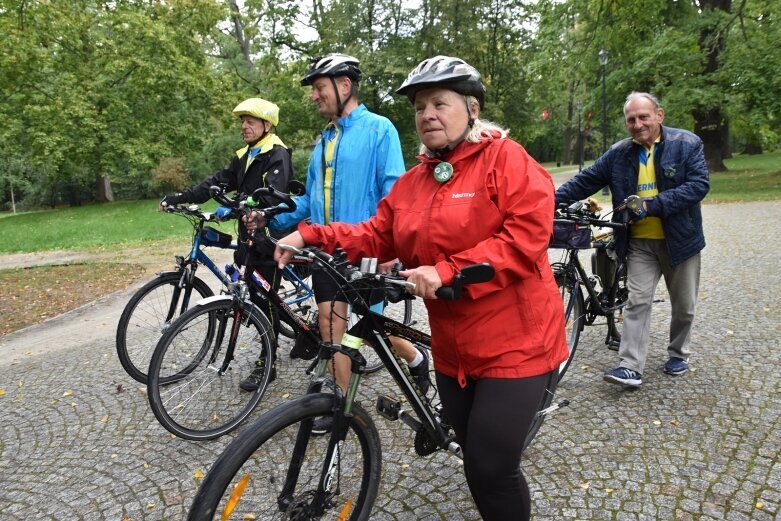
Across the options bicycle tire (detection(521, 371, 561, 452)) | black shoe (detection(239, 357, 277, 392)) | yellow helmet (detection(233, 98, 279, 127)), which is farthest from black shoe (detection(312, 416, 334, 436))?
yellow helmet (detection(233, 98, 279, 127))

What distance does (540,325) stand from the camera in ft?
6.70

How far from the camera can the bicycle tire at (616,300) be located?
447 cm

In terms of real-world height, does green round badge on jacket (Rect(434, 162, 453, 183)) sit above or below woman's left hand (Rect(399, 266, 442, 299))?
above

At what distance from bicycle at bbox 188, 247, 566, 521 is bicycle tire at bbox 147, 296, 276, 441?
4.86 feet

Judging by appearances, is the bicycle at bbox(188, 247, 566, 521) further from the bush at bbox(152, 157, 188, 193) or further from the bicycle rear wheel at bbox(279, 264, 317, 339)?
the bush at bbox(152, 157, 188, 193)

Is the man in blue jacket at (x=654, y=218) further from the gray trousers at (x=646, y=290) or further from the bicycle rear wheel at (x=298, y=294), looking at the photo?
the bicycle rear wheel at (x=298, y=294)

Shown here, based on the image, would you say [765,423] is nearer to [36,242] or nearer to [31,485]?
[31,485]

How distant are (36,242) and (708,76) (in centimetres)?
1982

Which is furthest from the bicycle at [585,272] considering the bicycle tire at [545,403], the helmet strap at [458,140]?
the helmet strap at [458,140]

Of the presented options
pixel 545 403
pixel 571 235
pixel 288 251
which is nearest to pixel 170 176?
pixel 571 235

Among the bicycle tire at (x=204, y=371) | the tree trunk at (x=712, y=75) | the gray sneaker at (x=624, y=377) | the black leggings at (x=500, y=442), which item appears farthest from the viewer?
the tree trunk at (x=712, y=75)

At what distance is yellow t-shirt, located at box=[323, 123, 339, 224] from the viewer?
11.4 feet

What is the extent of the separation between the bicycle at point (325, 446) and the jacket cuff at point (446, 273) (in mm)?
25

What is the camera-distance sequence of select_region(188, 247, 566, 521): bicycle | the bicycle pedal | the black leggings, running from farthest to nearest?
the bicycle pedal
the black leggings
select_region(188, 247, 566, 521): bicycle
